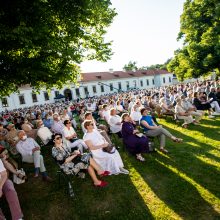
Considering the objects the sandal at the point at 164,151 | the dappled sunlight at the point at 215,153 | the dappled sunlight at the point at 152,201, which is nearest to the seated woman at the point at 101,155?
the dappled sunlight at the point at 152,201

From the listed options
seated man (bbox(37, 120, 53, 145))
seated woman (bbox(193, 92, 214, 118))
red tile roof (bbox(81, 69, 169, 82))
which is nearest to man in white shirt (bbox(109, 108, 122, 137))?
seated man (bbox(37, 120, 53, 145))

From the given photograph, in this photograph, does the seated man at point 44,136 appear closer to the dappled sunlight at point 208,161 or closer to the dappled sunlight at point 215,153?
the dappled sunlight at point 208,161

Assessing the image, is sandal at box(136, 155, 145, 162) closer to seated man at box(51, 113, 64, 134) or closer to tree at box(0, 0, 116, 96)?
seated man at box(51, 113, 64, 134)

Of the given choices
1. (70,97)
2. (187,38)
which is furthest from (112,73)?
(187,38)

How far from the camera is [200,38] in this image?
29.2 metres

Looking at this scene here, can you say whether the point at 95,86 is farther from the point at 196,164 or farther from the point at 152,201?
the point at 152,201

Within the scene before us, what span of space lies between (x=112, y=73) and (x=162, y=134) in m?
58.5

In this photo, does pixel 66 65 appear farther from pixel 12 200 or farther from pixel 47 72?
pixel 12 200

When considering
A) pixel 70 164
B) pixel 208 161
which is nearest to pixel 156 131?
pixel 208 161

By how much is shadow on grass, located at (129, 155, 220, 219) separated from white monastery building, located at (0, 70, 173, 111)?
42119mm

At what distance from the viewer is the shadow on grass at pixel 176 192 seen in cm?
443

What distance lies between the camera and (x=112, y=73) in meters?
65.3

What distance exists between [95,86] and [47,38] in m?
51.6

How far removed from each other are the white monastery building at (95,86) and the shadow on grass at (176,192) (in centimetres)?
4212
